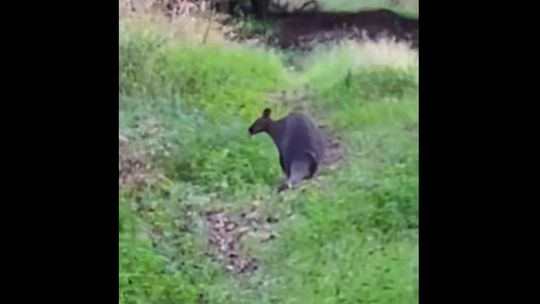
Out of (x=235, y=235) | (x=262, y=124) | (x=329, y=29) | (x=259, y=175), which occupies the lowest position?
(x=235, y=235)

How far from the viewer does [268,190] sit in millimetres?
2262

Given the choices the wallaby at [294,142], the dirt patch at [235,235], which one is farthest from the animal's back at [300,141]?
the dirt patch at [235,235]

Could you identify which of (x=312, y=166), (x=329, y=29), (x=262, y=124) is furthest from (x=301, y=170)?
(x=329, y=29)

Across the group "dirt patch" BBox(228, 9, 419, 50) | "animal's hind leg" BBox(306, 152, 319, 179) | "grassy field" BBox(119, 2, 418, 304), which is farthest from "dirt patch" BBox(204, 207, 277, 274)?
"dirt patch" BBox(228, 9, 419, 50)

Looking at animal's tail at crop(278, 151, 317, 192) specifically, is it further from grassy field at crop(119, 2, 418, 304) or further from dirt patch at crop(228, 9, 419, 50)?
dirt patch at crop(228, 9, 419, 50)

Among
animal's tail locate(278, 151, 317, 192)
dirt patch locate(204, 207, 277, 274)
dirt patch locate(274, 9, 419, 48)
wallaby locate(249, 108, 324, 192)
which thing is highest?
dirt patch locate(274, 9, 419, 48)

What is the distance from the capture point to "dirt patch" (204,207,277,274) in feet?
7.36

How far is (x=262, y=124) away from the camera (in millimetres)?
2268

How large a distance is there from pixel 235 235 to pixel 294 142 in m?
0.25

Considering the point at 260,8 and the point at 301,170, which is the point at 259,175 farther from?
the point at 260,8
